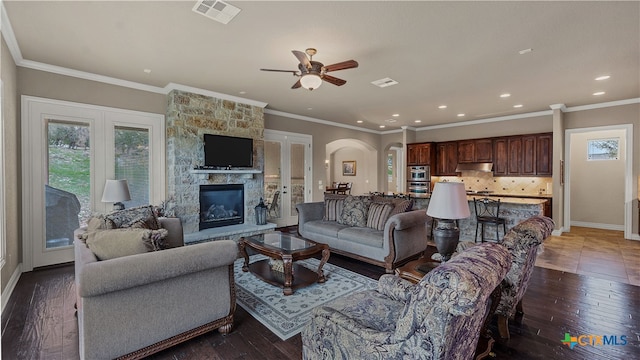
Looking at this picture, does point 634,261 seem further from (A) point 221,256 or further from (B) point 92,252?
(B) point 92,252

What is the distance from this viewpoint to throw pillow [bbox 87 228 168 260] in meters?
2.02

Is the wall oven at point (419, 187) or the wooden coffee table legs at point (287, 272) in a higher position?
the wall oven at point (419, 187)

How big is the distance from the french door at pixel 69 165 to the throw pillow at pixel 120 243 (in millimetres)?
2831

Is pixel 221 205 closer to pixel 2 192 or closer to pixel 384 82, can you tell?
pixel 2 192

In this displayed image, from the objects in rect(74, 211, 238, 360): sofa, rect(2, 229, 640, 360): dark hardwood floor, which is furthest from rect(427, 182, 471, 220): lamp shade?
rect(74, 211, 238, 360): sofa

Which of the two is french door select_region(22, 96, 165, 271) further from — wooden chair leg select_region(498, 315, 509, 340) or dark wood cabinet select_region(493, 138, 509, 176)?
dark wood cabinet select_region(493, 138, 509, 176)

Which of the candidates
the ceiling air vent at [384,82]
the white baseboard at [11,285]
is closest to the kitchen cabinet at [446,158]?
the ceiling air vent at [384,82]

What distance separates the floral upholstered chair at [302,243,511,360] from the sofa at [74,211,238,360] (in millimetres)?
943

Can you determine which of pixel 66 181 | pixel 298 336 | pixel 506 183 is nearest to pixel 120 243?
pixel 298 336

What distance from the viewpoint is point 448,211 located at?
2330mm

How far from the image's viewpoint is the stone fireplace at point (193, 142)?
485 cm

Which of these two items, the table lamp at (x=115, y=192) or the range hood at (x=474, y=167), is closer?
the table lamp at (x=115, y=192)

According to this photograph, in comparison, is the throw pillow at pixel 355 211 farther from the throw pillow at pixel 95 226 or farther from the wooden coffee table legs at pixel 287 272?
the throw pillow at pixel 95 226

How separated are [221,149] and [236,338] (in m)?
3.64
